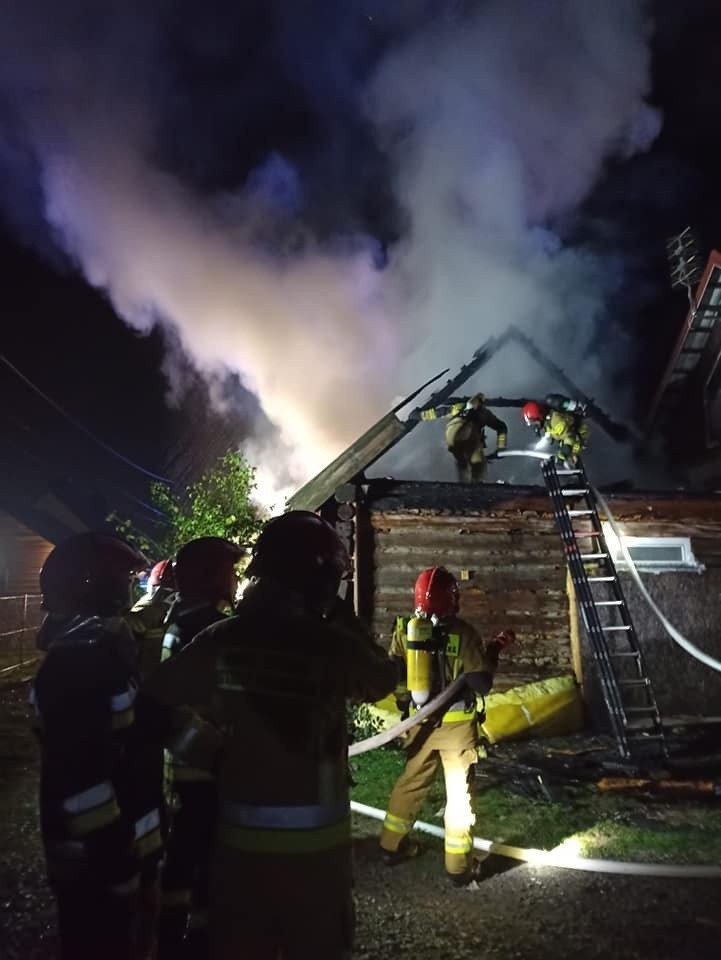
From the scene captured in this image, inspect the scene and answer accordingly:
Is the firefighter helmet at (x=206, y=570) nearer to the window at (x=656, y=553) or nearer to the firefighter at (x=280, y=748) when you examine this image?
the firefighter at (x=280, y=748)

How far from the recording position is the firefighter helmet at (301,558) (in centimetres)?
218

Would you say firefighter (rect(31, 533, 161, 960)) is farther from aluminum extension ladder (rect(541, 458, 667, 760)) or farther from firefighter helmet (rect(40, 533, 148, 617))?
aluminum extension ladder (rect(541, 458, 667, 760))

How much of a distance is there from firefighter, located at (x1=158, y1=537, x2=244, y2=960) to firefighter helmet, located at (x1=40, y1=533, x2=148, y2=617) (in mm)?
610

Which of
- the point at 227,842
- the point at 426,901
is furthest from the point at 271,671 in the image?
the point at 426,901

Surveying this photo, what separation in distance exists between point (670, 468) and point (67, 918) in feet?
44.6

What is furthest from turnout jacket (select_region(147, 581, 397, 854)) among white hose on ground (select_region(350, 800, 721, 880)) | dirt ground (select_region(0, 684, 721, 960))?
white hose on ground (select_region(350, 800, 721, 880))

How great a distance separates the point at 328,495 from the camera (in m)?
9.01

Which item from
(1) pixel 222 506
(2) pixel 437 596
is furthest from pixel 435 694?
(1) pixel 222 506

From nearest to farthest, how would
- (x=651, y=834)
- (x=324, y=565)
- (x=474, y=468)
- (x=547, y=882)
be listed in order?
(x=324, y=565)
(x=547, y=882)
(x=651, y=834)
(x=474, y=468)

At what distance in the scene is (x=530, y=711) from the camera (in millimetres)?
8203

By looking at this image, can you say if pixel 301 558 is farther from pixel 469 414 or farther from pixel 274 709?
pixel 469 414

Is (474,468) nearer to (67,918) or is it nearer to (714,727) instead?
(714,727)

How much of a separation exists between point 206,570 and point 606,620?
21.7 ft

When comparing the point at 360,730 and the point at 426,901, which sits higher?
the point at 360,730
